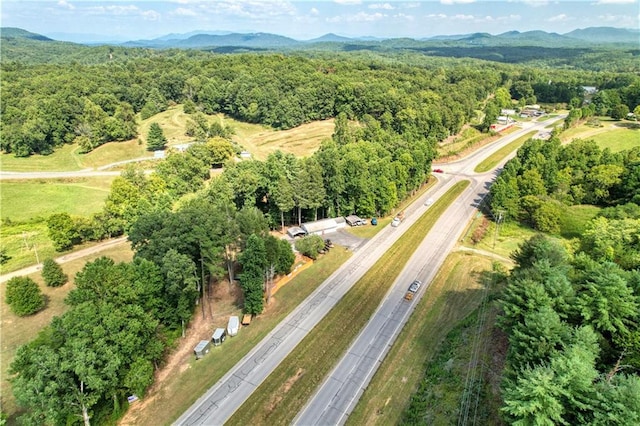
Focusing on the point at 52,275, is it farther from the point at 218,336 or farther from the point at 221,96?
the point at 221,96

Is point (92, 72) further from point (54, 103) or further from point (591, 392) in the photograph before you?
point (591, 392)

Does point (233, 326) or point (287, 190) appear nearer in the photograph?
point (233, 326)

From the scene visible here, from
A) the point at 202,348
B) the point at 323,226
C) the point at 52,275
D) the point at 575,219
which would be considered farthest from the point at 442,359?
the point at 52,275

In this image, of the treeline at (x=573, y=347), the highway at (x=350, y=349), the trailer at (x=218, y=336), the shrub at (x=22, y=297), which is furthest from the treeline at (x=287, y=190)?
the treeline at (x=573, y=347)

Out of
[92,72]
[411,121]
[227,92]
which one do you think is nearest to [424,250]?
[411,121]

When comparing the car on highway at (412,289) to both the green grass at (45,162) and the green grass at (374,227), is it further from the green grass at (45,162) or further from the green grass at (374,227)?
the green grass at (45,162)

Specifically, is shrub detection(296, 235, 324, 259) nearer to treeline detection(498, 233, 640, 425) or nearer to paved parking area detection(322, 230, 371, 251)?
paved parking area detection(322, 230, 371, 251)
